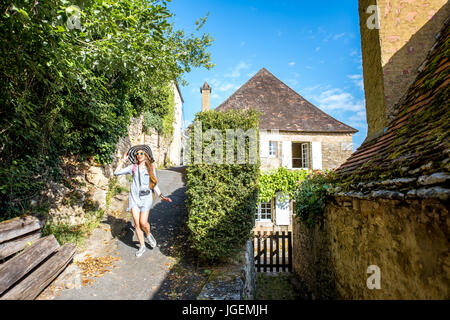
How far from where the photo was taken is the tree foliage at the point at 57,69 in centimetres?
255

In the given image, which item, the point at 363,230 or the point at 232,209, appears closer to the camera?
the point at 363,230

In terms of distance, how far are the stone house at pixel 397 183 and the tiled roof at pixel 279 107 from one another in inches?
283

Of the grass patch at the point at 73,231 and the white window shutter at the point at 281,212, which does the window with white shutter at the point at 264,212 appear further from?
the grass patch at the point at 73,231

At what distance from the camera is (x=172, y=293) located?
125 inches

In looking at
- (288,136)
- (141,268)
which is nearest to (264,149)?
(288,136)

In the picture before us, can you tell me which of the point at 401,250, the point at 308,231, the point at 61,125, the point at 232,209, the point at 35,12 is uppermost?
the point at 35,12

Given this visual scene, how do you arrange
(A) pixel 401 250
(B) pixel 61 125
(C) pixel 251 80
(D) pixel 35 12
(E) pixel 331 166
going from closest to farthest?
(A) pixel 401 250
(D) pixel 35 12
(B) pixel 61 125
(E) pixel 331 166
(C) pixel 251 80

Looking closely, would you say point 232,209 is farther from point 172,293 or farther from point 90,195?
point 90,195

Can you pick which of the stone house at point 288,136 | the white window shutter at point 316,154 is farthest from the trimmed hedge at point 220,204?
the white window shutter at point 316,154

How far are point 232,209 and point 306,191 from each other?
2188 millimetres

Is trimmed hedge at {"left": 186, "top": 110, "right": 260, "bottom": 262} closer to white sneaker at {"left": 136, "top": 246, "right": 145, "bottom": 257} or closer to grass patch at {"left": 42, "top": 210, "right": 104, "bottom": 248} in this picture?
white sneaker at {"left": 136, "top": 246, "right": 145, "bottom": 257}
